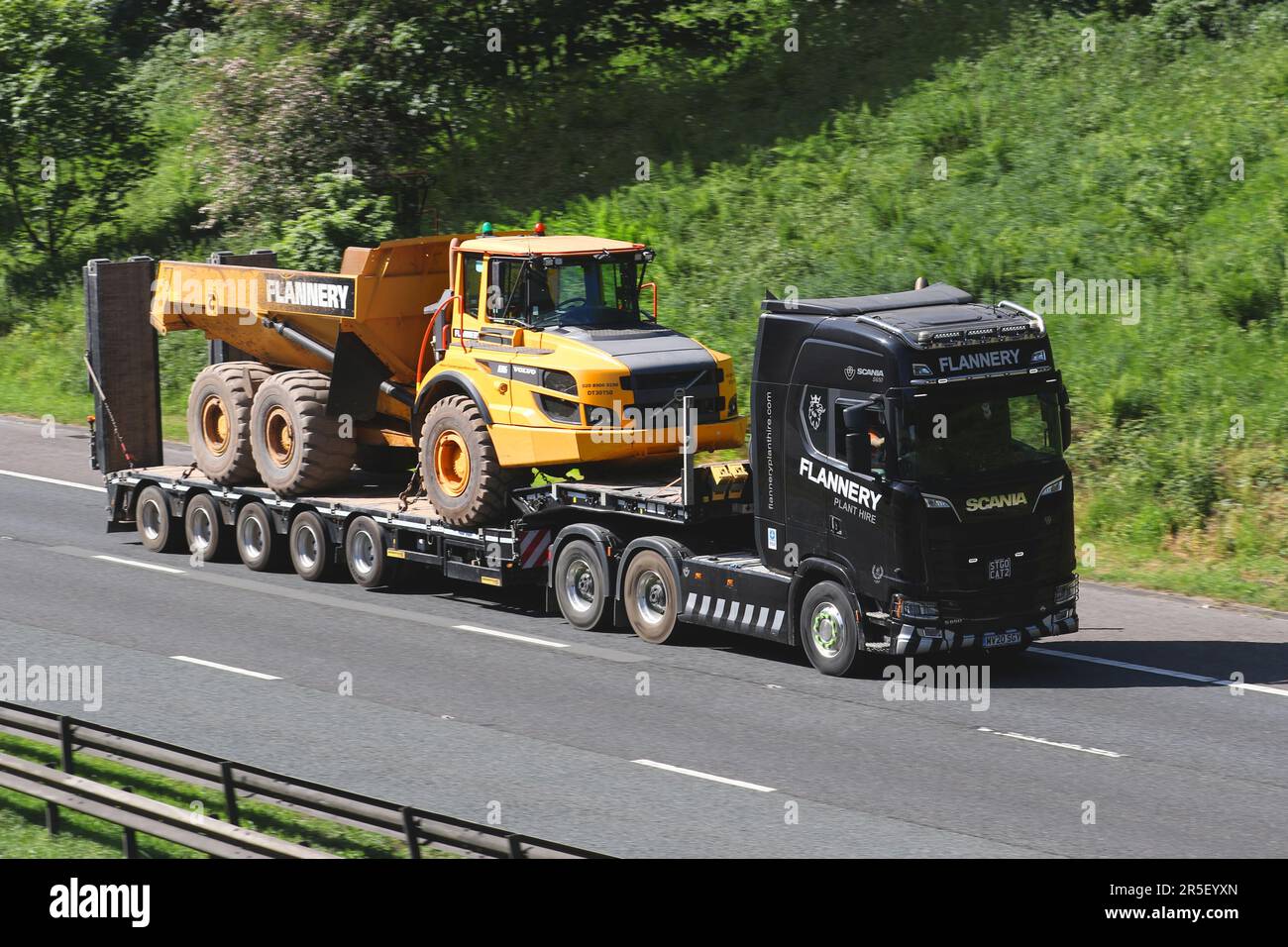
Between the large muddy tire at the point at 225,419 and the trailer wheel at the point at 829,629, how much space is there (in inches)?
317

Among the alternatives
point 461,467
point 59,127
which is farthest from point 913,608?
point 59,127

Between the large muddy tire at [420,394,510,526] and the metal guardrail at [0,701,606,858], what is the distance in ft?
20.1

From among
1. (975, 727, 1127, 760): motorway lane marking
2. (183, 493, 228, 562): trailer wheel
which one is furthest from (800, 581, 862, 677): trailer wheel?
(183, 493, 228, 562): trailer wheel

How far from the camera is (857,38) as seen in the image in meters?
35.1

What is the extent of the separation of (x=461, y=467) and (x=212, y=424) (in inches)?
183

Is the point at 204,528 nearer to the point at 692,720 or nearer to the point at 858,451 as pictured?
the point at 692,720

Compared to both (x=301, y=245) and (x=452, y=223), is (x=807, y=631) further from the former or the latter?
(x=452, y=223)

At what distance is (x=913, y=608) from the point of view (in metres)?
14.5

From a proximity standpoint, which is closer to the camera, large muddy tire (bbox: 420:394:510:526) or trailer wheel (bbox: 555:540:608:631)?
trailer wheel (bbox: 555:540:608:631)

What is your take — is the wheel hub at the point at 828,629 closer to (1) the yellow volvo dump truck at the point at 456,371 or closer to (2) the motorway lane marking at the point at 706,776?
(1) the yellow volvo dump truck at the point at 456,371

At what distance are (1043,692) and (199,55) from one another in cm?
2712

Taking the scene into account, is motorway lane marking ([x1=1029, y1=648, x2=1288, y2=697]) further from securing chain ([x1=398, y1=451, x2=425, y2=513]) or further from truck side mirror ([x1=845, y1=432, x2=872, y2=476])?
securing chain ([x1=398, y1=451, x2=425, y2=513])

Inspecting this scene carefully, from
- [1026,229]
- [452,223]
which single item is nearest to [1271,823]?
[1026,229]

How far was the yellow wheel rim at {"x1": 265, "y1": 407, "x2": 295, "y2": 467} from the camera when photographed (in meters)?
19.8
